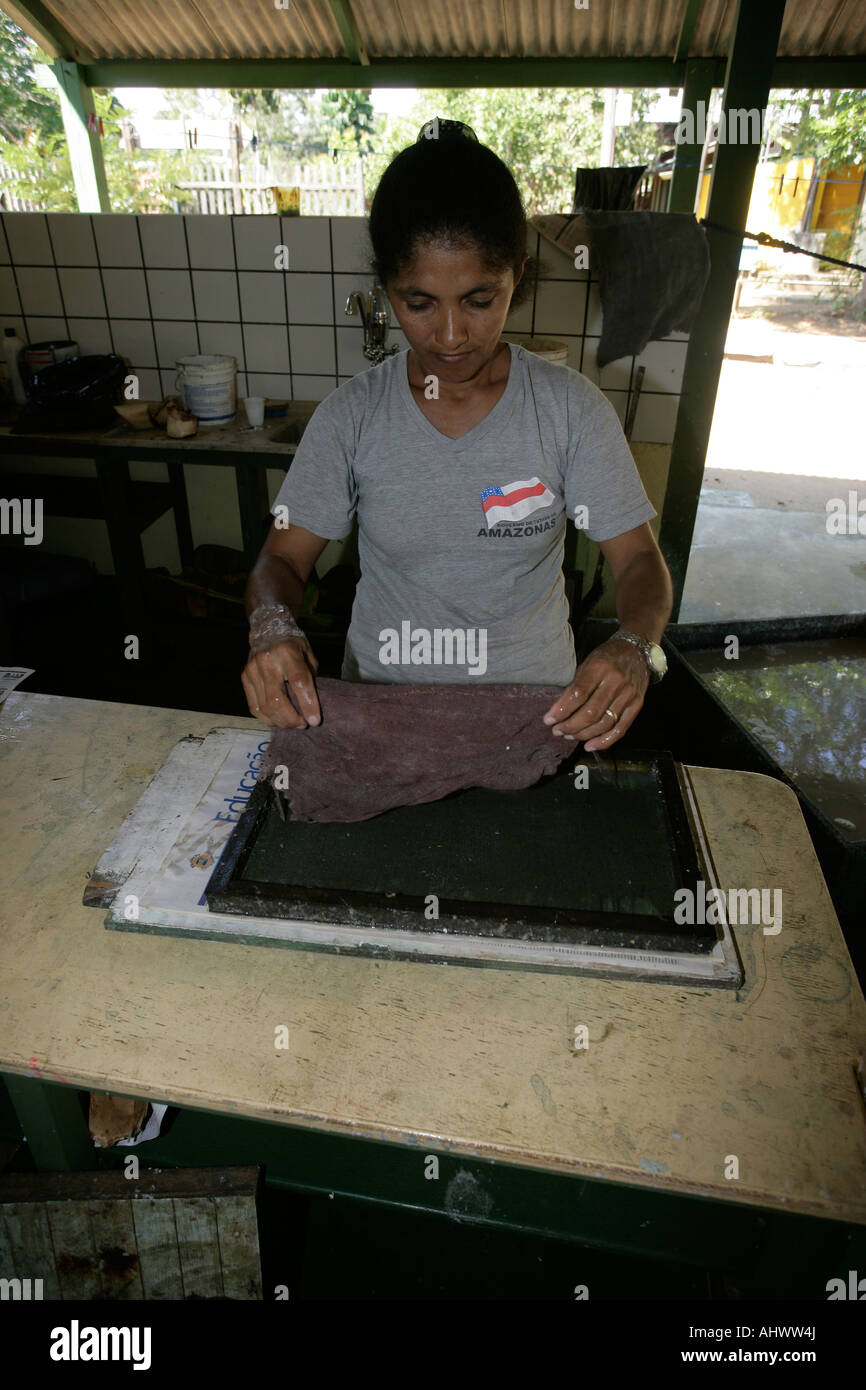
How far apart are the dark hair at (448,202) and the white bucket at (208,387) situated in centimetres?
221

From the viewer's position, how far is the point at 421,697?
1.20 m

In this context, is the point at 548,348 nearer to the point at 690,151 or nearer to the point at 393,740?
the point at 690,151

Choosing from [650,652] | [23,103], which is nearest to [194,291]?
[650,652]

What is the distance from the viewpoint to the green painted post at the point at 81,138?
4328 mm

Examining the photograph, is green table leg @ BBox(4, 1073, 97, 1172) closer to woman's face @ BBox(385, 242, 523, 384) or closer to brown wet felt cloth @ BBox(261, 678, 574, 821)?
brown wet felt cloth @ BBox(261, 678, 574, 821)

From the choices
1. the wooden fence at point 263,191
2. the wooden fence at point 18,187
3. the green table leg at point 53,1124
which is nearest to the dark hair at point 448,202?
the green table leg at point 53,1124

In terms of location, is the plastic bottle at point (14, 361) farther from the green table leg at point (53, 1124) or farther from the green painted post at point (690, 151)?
the green table leg at point (53, 1124)

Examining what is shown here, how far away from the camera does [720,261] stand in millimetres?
2984

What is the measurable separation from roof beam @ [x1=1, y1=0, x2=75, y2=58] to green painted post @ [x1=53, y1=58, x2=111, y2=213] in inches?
2.5

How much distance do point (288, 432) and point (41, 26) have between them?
9.04 feet

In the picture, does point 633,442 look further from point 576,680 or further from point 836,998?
point 836,998
